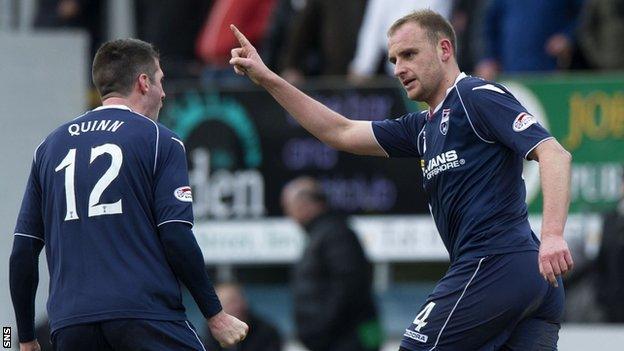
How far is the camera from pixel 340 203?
527 inches

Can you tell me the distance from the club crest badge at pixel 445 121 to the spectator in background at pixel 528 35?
589 cm

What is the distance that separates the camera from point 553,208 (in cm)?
640

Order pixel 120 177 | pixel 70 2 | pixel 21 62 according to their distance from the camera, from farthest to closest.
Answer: pixel 70 2 < pixel 21 62 < pixel 120 177

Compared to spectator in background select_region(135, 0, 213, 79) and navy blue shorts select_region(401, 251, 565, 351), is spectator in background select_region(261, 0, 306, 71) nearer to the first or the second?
spectator in background select_region(135, 0, 213, 79)

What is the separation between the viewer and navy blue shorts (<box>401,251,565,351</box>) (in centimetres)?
678

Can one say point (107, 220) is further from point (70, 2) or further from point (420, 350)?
point (70, 2)

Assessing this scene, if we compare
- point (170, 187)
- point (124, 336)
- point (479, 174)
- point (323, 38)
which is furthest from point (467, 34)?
point (124, 336)

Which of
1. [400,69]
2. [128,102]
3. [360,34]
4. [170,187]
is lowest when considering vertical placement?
[170,187]

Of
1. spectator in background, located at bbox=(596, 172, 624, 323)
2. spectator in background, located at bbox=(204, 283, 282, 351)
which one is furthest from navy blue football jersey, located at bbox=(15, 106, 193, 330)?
spectator in background, located at bbox=(596, 172, 624, 323)

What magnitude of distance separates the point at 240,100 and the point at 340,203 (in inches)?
50.0

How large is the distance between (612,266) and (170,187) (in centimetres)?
664

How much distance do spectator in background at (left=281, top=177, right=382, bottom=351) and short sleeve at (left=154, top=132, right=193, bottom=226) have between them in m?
5.64

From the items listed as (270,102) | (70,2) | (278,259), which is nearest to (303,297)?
(278,259)

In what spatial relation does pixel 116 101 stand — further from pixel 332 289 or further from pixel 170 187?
pixel 332 289
